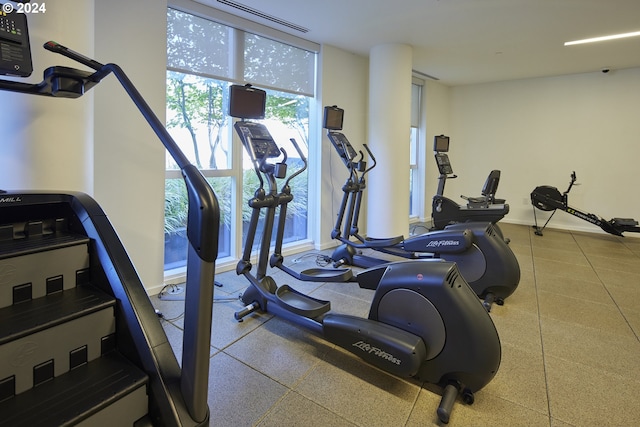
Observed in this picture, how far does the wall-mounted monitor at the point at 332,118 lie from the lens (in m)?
4.22

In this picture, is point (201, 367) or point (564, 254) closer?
point (201, 367)

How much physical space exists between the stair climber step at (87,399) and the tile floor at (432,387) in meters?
0.66

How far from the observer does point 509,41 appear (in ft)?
15.8

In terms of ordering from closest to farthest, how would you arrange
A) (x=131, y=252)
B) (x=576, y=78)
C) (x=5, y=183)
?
(x=5, y=183) → (x=131, y=252) → (x=576, y=78)

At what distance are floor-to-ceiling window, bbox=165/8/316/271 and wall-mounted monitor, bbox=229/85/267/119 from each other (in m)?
1.03

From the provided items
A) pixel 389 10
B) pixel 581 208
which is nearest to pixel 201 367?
pixel 389 10

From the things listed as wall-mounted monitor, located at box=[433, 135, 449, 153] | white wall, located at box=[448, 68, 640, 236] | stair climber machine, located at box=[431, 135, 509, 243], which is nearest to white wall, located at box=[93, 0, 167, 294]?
stair climber machine, located at box=[431, 135, 509, 243]

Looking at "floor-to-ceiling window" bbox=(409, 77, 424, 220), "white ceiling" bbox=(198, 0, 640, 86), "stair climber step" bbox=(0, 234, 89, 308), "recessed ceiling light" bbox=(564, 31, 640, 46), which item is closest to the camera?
"stair climber step" bbox=(0, 234, 89, 308)

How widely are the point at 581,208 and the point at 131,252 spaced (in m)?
7.76

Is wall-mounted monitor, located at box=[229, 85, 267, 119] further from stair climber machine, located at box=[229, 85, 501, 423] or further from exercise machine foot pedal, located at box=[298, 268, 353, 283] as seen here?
stair climber machine, located at box=[229, 85, 501, 423]

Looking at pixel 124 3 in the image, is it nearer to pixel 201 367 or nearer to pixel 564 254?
pixel 201 367

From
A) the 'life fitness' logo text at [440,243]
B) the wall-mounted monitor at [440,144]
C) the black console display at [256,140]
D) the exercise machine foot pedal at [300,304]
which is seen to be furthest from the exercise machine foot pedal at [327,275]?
the wall-mounted monitor at [440,144]

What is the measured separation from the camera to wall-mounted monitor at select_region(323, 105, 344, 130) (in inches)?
166

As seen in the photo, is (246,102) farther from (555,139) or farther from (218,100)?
(555,139)
